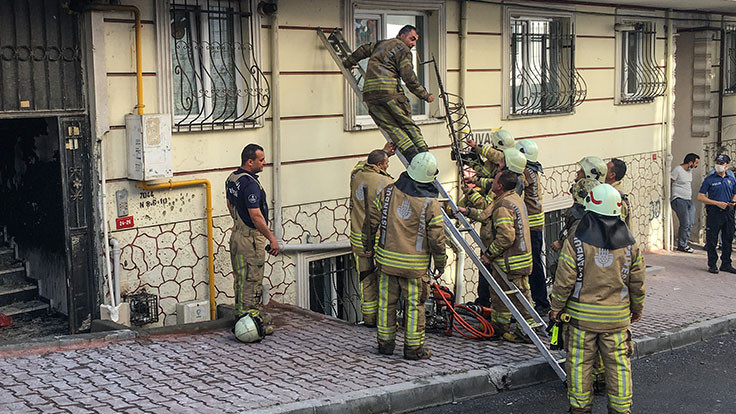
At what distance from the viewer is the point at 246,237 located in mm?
8070

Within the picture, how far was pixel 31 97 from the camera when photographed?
7863 millimetres

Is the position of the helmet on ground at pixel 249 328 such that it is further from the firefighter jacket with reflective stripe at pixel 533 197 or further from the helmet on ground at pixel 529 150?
the helmet on ground at pixel 529 150

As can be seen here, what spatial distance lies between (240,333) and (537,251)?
11.7 feet

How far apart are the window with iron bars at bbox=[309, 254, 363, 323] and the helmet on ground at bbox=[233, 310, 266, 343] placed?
7.24 feet

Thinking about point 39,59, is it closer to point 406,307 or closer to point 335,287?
point 406,307

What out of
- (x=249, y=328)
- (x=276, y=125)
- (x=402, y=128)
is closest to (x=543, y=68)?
(x=402, y=128)

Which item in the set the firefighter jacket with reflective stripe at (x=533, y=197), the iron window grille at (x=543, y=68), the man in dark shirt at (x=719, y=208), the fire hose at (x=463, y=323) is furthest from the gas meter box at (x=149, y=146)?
the man in dark shirt at (x=719, y=208)

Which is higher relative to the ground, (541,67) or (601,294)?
(541,67)

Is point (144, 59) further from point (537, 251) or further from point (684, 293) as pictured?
point (684, 293)

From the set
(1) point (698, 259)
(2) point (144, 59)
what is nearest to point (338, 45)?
(2) point (144, 59)

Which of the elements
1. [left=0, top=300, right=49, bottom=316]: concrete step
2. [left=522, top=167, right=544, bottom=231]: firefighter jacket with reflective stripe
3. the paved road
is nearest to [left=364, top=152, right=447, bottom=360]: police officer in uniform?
the paved road

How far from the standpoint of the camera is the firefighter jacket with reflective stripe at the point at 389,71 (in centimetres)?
888

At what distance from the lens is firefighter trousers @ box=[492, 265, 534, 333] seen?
8484 mm

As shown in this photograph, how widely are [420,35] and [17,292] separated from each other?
577 cm
